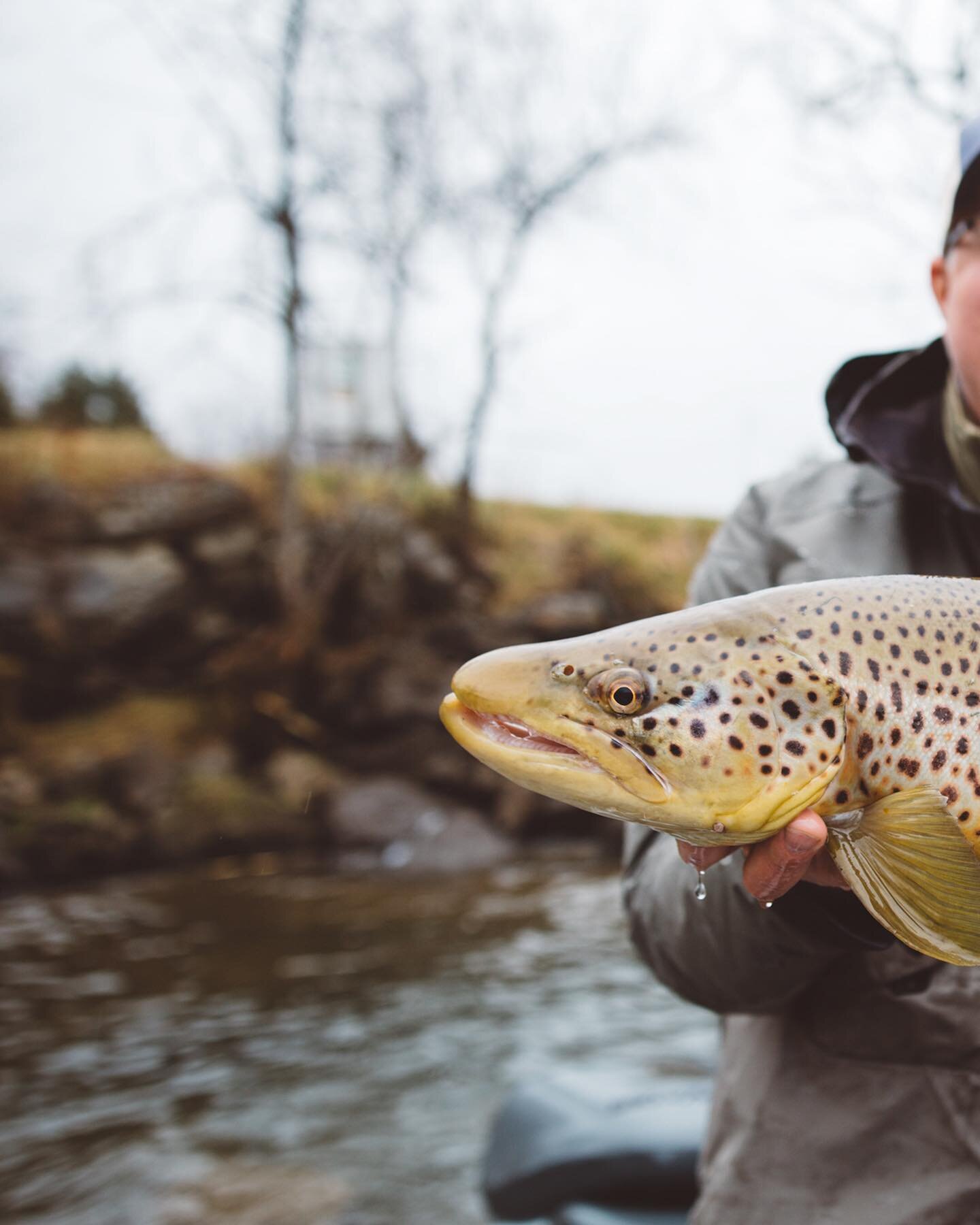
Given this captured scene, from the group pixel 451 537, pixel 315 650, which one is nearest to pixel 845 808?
pixel 315 650

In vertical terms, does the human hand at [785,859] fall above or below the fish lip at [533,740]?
below

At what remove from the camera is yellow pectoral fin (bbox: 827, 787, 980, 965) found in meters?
1.31

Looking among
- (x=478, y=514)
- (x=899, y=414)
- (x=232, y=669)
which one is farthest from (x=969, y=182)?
(x=478, y=514)

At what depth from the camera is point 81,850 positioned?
8.56 meters

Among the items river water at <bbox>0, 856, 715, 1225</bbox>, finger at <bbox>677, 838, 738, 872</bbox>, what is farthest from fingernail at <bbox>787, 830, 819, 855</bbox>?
river water at <bbox>0, 856, 715, 1225</bbox>

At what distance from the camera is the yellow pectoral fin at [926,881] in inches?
51.4

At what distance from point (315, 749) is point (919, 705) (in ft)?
31.3

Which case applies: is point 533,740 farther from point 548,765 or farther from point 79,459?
point 79,459

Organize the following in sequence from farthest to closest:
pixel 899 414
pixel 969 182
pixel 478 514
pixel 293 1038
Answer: pixel 478 514
pixel 293 1038
pixel 899 414
pixel 969 182

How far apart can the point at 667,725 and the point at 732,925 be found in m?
0.47

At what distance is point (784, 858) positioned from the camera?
133 centimetres

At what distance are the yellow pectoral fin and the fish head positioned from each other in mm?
112

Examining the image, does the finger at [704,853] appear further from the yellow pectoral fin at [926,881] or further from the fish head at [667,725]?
the yellow pectoral fin at [926,881]

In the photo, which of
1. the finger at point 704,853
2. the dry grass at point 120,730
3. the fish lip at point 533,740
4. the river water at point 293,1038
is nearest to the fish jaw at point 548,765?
the fish lip at point 533,740
